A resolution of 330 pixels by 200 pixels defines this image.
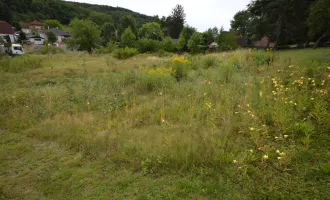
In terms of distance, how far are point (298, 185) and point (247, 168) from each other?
0.58m

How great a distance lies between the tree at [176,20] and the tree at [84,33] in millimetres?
35316

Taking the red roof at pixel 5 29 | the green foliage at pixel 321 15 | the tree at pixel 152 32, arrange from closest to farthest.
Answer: the green foliage at pixel 321 15 → the tree at pixel 152 32 → the red roof at pixel 5 29

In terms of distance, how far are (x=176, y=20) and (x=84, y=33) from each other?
1508 inches

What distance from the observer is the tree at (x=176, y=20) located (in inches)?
2276

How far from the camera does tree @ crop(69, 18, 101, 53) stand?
28125mm

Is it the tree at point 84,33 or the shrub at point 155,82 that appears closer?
the shrub at point 155,82

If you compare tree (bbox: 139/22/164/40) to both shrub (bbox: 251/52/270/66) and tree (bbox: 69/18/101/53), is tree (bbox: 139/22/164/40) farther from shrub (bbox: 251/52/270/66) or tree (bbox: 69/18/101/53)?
shrub (bbox: 251/52/270/66)

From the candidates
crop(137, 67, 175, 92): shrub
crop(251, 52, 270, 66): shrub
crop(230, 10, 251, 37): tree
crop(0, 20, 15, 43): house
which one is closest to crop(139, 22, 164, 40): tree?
crop(230, 10, 251, 37): tree

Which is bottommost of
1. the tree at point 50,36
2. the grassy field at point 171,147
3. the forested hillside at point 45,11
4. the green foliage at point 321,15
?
the grassy field at point 171,147

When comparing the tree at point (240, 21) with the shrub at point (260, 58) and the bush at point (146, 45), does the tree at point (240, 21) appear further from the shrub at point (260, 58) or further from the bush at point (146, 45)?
the shrub at point (260, 58)

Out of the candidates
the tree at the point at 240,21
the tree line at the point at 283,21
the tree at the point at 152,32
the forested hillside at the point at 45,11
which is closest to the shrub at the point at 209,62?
A: the tree line at the point at 283,21

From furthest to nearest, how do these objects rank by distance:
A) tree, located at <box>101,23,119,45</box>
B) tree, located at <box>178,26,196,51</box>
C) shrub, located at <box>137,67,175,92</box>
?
tree, located at <box>101,23,119,45</box> < tree, located at <box>178,26,196,51</box> < shrub, located at <box>137,67,175,92</box>

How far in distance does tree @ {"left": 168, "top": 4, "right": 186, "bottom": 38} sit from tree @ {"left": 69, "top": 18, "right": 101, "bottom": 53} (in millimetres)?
35316

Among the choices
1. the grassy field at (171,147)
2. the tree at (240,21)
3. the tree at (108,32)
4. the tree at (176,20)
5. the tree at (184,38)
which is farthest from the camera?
the tree at (176,20)
